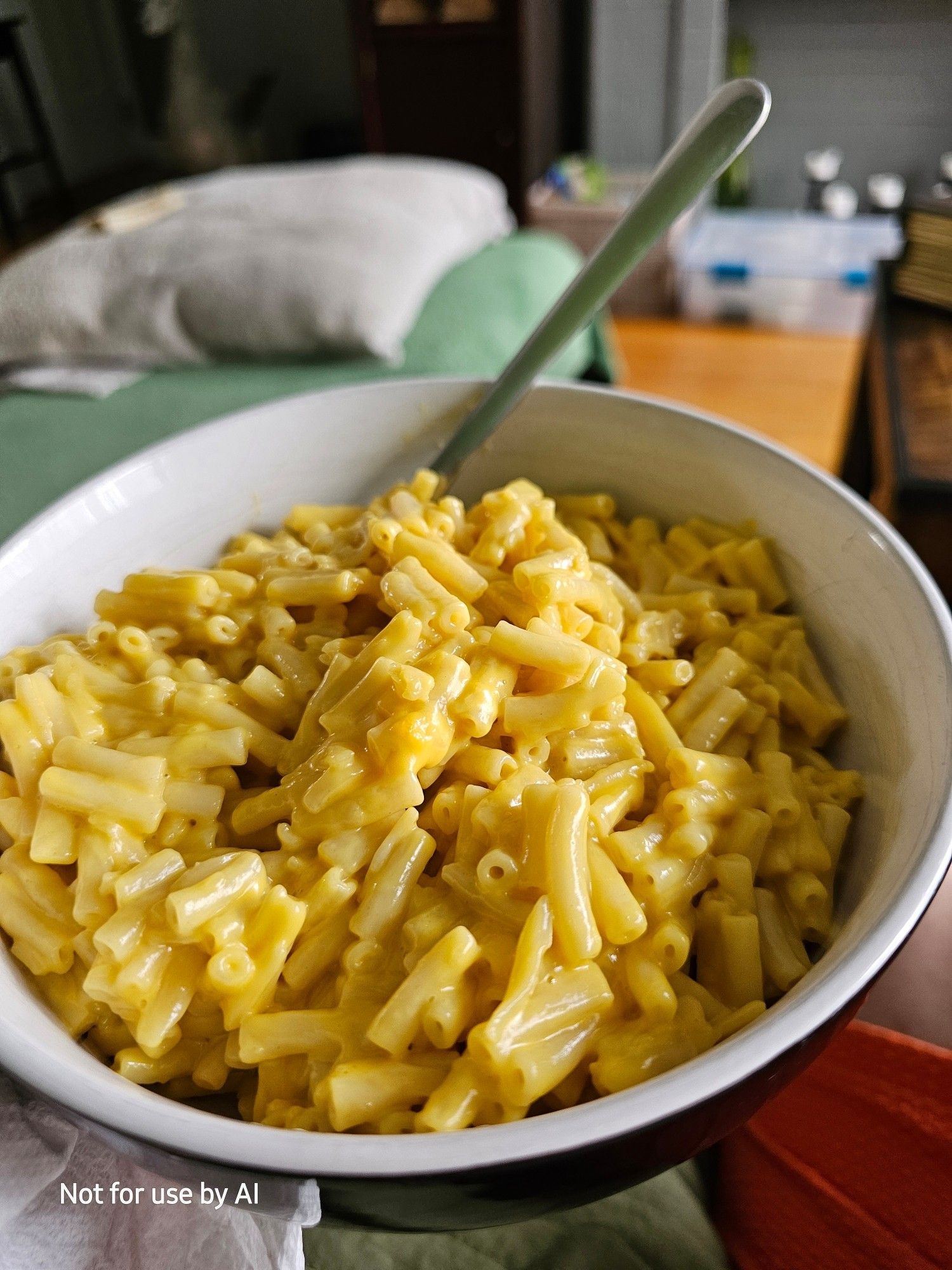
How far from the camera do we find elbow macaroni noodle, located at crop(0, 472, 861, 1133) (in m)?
0.57

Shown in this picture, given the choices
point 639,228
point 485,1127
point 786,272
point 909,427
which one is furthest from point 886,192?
point 485,1127

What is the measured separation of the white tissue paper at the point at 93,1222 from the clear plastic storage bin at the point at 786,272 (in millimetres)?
3206

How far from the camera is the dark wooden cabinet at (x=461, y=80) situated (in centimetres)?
327

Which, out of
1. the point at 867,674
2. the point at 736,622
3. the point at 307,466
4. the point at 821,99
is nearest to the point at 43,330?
the point at 307,466

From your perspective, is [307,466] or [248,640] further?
[307,466]

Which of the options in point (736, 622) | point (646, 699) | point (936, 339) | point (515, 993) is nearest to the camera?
point (515, 993)

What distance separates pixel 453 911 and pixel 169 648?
0.34 m

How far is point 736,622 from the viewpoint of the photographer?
868 millimetres

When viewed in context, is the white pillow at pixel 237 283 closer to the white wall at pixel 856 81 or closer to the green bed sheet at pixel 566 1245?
the green bed sheet at pixel 566 1245

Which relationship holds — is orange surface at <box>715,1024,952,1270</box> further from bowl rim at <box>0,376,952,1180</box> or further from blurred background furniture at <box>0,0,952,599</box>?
blurred background furniture at <box>0,0,952,599</box>

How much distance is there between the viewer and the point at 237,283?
4.98ft

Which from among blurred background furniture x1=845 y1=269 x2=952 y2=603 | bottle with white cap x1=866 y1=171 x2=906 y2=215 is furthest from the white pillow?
bottle with white cap x1=866 y1=171 x2=906 y2=215

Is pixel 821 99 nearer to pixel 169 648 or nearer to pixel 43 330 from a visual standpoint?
pixel 43 330

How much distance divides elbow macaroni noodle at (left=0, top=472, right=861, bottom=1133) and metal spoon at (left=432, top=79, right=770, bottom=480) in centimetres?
18
